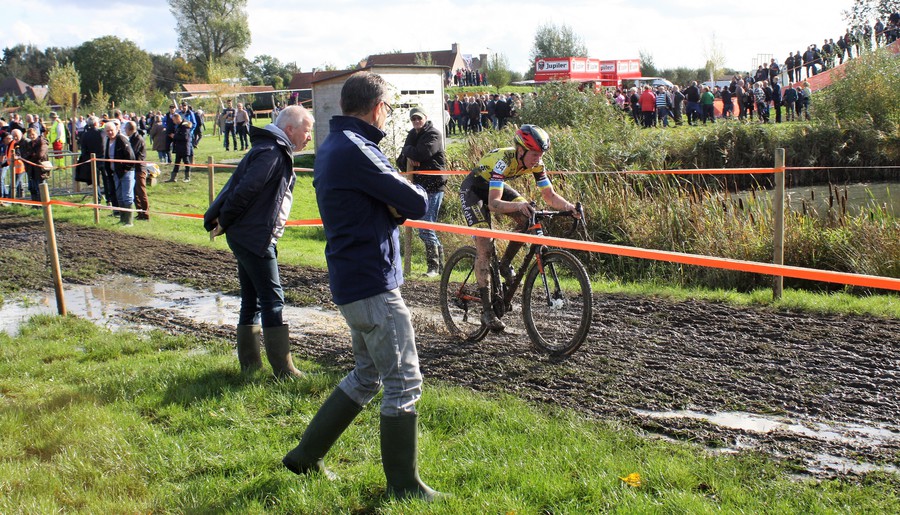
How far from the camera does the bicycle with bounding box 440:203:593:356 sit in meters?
6.79

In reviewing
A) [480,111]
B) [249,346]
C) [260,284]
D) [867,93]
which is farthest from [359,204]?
[480,111]

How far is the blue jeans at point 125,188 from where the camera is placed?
688 inches

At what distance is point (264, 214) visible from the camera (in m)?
6.18

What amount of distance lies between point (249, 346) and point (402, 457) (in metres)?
2.77

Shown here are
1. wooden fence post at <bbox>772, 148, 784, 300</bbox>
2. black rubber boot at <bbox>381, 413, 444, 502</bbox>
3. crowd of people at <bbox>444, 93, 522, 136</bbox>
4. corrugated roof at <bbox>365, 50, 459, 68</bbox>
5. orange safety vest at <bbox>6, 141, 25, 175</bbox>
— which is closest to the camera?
black rubber boot at <bbox>381, 413, 444, 502</bbox>

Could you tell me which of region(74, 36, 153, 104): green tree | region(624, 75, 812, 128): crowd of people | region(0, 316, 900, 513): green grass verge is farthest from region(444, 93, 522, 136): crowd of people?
region(74, 36, 153, 104): green tree

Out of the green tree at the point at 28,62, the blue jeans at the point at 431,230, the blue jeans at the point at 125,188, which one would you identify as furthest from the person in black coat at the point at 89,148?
the green tree at the point at 28,62

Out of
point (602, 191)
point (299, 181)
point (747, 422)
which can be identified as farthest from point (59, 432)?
point (299, 181)

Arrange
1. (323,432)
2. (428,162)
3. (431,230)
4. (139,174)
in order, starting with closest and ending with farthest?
1. (323,432)
2. (431,230)
3. (428,162)
4. (139,174)

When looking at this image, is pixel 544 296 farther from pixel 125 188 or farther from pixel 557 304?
pixel 125 188

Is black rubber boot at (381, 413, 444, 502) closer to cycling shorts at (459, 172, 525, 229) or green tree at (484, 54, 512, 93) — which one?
cycling shorts at (459, 172, 525, 229)

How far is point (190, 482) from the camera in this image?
4.59 meters

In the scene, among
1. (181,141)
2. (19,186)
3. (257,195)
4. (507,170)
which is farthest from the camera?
(181,141)

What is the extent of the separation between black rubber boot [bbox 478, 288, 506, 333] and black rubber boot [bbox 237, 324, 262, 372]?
2107mm
